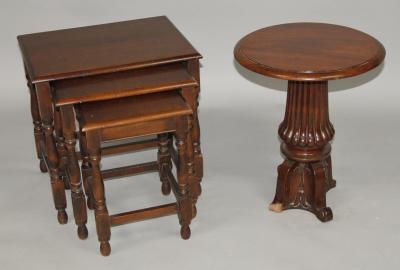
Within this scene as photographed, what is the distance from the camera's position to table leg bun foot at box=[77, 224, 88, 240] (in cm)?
361

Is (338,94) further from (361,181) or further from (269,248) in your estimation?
(269,248)

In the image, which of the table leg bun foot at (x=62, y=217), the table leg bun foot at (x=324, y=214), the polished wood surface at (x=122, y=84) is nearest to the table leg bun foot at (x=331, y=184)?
the table leg bun foot at (x=324, y=214)

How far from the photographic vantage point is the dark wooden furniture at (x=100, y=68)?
10.8ft

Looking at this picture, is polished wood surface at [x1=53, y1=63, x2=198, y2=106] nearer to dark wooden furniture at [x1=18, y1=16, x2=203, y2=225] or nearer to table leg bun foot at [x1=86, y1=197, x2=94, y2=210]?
dark wooden furniture at [x1=18, y1=16, x2=203, y2=225]

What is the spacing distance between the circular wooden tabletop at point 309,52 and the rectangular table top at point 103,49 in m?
0.29

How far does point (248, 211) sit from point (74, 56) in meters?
1.15

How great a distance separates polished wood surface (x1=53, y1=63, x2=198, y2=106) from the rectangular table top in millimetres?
52

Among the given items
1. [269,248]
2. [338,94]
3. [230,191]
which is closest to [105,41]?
[230,191]

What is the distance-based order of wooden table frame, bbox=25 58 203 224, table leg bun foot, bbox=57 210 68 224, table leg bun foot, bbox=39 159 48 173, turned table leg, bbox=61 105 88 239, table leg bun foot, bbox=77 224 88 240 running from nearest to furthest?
turned table leg, bbox=61 105 88 239 < wooden table frame, bbox=25 58 203 224 < table leg bun foot, bbox=77 224 88 240 < table leg bun foot, bbox=57 210 68 224 < table leg bun foot, bbox=39 159 48 173

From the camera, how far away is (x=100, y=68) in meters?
3.33

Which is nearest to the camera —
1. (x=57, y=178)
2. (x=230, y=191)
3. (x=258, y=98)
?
(x=57, y=178)

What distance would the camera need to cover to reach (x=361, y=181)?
4027 mm

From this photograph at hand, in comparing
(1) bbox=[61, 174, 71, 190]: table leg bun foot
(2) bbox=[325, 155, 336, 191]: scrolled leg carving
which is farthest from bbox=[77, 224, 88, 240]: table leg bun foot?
(2) bbox=[325, 155, 336, 191]: scrolled leg carving

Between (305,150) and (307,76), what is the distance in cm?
55
